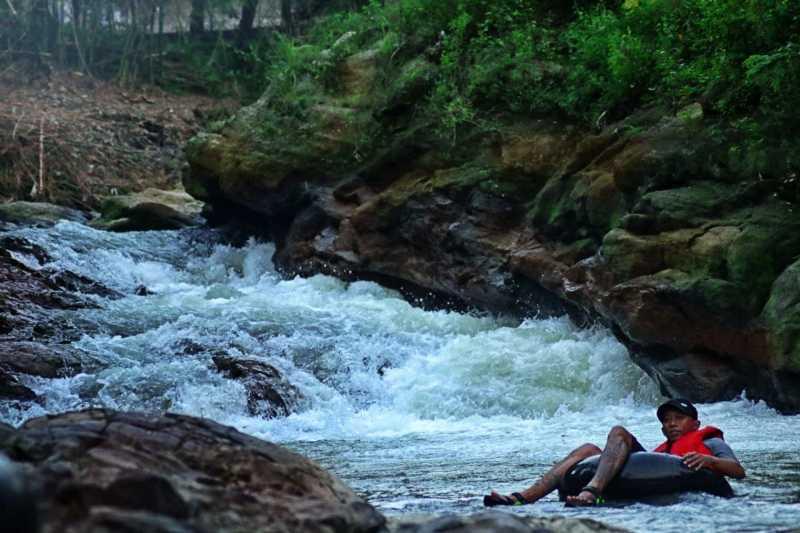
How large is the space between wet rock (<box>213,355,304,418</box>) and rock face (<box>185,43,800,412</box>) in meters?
3.21

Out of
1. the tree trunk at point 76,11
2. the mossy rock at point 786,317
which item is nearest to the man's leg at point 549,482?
the mossy rock at point 786,317

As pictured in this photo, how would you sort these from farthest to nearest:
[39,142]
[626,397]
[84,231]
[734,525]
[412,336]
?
[39,142] → [84,231] → [412,336] → [626,397] → [734,525]

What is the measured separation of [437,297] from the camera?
569 inches

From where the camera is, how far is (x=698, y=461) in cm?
566

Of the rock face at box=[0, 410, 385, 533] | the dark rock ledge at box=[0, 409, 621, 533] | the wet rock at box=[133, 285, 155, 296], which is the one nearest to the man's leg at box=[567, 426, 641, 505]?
the dark rock ledge at box=[0, 409, 621, 533]

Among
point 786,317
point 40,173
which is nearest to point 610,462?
point 786,317

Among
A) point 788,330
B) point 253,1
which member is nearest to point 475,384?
point 788,330

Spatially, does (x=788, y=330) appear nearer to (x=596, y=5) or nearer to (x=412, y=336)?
(x=412, y=336)

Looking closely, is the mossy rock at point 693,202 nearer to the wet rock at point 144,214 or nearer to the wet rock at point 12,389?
the wet rock at point 12,389

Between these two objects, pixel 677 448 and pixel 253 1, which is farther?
pixel 253 1

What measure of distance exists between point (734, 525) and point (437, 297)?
9782 mm

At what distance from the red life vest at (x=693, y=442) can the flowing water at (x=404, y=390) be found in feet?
0.98

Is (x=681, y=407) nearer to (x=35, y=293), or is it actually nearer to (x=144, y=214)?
(x=35, y=293)

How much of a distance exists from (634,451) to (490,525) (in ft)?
7.66
